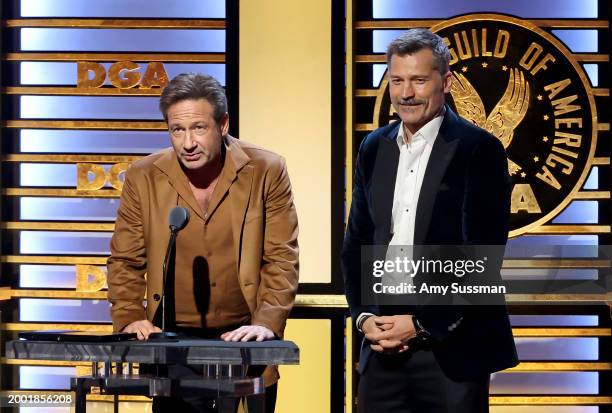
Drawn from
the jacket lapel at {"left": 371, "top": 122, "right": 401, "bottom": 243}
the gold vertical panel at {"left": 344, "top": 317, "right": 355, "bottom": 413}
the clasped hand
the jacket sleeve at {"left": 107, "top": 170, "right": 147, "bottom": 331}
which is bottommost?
the gold vertical panel at {"left": 344, "top": 317, "right": 355, "bottom": 413}

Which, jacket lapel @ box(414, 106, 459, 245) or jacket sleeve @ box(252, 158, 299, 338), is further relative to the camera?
jacket sleeve @ box(252, 158, 299, 338)

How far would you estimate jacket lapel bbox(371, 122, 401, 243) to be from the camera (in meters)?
3.45

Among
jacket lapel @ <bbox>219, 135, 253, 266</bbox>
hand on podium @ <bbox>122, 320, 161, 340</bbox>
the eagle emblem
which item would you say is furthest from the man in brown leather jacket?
the eagle emblem

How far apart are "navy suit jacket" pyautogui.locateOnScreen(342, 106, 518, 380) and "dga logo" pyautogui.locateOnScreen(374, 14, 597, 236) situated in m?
2.16

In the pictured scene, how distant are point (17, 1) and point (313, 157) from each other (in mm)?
1991

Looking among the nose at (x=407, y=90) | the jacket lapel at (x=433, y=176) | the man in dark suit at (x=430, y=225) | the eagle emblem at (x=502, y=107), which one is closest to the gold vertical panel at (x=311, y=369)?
the eagle emblem at (x=502, y=107)

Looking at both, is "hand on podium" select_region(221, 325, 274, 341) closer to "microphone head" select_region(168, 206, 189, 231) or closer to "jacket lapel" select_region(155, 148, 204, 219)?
"microphone head" select_region(168, 206, 189, 231)

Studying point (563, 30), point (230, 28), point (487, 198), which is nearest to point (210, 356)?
point (487, 198)

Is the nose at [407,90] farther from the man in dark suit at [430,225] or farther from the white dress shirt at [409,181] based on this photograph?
the white dress shirt at [409,181]

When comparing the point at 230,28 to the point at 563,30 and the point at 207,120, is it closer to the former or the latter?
the point at 563,30

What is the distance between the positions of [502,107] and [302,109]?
1.12 meters

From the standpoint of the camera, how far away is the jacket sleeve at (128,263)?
357 centimetres

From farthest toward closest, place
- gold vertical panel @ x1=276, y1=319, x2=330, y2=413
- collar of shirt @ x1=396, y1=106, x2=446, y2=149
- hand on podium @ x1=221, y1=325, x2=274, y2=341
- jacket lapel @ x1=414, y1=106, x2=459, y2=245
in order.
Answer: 1. gold vertical panel @ x1=276, y1=319, x2=330, y2=413
2. collar of shirt @ x1=396, y1=106, x2=446, y2=149
3. jacket lapel @ x1=414, y1=106, x2=459, y2=245
4. hand on podium @ x1=221, y1=325, x2=274, y2=341

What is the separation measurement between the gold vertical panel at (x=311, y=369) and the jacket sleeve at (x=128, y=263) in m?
1.93
